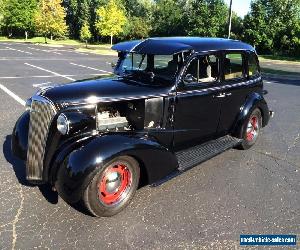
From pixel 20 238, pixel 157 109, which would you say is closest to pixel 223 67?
pixel 157 109

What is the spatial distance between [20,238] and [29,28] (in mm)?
66781

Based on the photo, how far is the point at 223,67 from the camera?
5504mm

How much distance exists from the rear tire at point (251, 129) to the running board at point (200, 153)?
0.29 metres

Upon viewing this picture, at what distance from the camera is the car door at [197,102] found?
484 cm

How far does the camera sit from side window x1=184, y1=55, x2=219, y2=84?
4.89 metres

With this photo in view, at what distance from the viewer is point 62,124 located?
392 cm

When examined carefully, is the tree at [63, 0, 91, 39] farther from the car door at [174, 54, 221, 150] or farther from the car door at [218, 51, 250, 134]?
the car door at [174, 54, 221, 150]

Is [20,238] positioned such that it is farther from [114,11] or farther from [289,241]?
[114,11]

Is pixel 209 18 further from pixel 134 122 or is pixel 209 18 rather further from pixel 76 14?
pixel 134 122

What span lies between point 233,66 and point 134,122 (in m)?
2.32

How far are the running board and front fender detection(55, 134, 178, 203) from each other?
0.31 metres

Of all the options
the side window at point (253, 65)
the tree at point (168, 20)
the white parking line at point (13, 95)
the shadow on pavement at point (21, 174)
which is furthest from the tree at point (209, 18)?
the shadow on pavement at point (21, 174)

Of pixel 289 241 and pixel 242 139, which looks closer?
pixel 289 241

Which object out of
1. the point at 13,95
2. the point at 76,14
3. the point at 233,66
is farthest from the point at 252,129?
the point at 76,14
